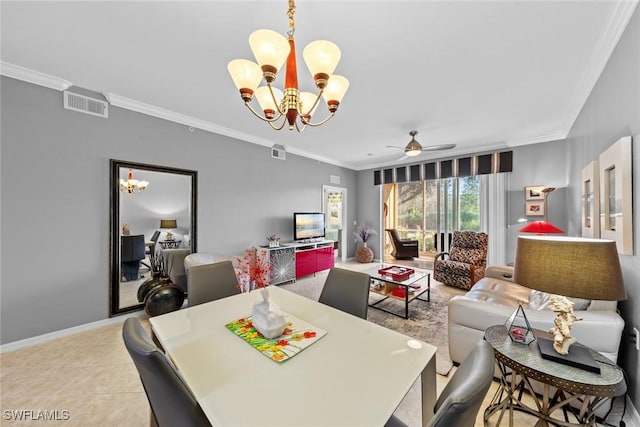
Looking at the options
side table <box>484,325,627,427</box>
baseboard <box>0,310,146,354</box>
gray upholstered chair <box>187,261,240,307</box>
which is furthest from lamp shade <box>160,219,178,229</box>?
side table <box>484,325,627,427</box>

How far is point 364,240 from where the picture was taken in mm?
6477

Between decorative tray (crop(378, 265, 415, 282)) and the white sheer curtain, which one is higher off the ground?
the white sheer curtain

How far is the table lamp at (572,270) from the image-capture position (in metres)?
1.08

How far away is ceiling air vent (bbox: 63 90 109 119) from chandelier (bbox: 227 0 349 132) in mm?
2269

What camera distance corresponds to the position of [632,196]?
1.51 m

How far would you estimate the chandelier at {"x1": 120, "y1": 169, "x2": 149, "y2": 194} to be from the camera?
2887mm

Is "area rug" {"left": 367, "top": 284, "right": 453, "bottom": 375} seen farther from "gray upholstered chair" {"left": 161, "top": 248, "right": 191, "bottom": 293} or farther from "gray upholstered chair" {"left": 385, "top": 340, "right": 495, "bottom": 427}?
"gray upholstered chair" {"left": 161, "top": 248, "right": 191, "bottom": 293}

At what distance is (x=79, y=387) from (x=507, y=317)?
10.9ft

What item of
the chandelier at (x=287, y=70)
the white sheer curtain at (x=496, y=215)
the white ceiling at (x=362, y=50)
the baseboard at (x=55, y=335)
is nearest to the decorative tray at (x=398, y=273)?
the white ceiling at (x=362, y=50)

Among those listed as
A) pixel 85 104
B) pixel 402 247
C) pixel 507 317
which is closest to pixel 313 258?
pixel 402 247

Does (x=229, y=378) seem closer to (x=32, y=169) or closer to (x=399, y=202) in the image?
(x=32, y=169)

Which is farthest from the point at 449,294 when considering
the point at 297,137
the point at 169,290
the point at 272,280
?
the point at 169,290

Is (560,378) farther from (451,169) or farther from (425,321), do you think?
(451,169)

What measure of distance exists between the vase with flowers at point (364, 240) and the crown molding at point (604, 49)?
173 inches
